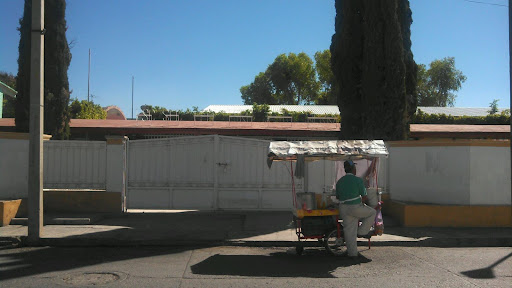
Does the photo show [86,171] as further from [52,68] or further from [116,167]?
[52,68]

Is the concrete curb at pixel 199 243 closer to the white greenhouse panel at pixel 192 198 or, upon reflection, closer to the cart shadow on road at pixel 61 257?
the cart shadow on road at pixel 61 257

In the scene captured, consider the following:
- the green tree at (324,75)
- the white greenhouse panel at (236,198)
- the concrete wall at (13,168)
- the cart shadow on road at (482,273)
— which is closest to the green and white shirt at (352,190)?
the cart shadow on road at (482,273)

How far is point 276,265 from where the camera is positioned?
22.6 feet

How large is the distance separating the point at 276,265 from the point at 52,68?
14162 mm

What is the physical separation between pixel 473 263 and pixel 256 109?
74.2ft

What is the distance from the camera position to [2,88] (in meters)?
19.1

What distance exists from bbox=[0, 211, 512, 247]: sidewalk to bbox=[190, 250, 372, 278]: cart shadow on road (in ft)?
3.02

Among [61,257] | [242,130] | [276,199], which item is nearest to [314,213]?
[276,199]

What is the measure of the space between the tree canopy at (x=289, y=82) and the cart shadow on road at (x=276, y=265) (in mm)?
51162

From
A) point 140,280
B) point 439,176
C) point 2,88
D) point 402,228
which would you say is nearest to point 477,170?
point 439,176

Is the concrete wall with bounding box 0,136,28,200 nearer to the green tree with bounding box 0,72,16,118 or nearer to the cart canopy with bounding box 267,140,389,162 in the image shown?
the cart canopy with bounding box 267,140,389,162

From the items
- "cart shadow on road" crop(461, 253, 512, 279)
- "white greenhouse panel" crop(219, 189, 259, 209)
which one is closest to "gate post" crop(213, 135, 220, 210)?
"white greenhouse panel" crop(219, 189, 259, 209)

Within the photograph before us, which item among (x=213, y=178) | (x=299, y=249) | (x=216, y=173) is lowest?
(x=299, y=249)

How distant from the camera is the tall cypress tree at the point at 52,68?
16391 millimetres
